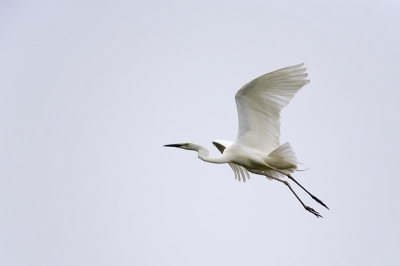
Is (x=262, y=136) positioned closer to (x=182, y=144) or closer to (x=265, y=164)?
(x=265, y=164)

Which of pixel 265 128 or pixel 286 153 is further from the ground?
pixel 265 128

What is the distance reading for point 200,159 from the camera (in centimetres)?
1318

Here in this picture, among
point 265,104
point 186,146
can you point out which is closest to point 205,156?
point 186,146

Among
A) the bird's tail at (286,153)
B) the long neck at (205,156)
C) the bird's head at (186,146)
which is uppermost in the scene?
the bird's head at (186,146)

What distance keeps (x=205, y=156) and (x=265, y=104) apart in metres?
1.81

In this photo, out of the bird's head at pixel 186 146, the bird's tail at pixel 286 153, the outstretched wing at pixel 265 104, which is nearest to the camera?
the outstretched wing at pixel 265 104

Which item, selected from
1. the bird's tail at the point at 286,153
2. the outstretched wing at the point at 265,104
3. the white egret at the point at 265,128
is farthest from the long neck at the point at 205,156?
the bird's tail at the point at 286,153

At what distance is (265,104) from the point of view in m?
12.1

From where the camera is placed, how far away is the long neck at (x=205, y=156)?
42.3 feet

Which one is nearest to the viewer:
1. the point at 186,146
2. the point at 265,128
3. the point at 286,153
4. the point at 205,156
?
the point at 286,153

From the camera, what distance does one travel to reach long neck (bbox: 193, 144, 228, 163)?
12883mm

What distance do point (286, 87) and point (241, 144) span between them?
1.54 meters

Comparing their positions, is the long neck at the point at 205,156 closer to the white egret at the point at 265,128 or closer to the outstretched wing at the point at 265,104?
the white egret at the point at 265,128

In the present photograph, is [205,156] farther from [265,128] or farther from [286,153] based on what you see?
[286,153]
